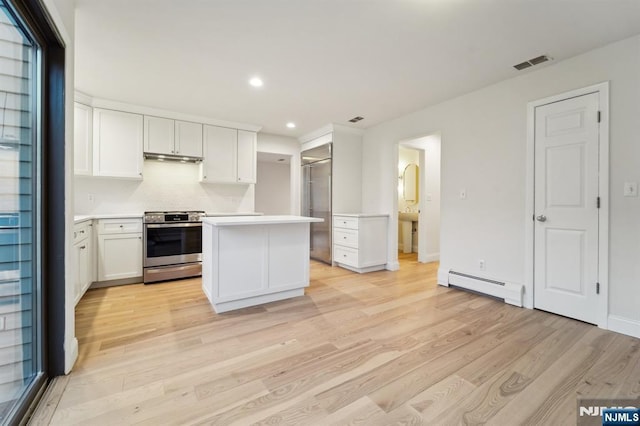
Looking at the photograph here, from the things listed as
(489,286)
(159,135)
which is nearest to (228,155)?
(159,135)

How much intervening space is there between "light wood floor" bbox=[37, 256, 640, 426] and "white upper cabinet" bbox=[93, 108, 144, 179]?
1.76 meters

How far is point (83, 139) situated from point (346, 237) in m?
3.78

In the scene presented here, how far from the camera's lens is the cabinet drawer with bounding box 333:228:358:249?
13.9ft

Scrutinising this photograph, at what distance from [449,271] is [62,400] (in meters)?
3.63

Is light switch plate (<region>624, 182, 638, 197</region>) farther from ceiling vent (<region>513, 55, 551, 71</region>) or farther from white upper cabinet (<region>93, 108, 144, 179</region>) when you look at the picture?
white upper cabinet (<region>93, 108, 144, 179</region>)

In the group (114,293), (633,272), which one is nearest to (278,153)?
(114,293)

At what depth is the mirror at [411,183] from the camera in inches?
232

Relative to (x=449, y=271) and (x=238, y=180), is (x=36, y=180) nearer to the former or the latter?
(x=238, y=180)

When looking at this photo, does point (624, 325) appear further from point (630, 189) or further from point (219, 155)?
point (219, 155)

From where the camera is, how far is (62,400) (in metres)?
1.42

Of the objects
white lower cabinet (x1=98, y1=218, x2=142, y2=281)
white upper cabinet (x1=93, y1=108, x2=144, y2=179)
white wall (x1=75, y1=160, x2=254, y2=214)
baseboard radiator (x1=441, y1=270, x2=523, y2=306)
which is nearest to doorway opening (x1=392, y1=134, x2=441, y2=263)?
baseboard radiator (x1=441, y1=270, x2=523, y2=306)

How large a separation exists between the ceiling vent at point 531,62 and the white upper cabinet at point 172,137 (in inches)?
160

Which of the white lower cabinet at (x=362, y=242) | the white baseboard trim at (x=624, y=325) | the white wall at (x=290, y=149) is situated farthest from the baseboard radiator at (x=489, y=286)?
the white wall at (x=290, y=149)

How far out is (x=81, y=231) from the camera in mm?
2773
